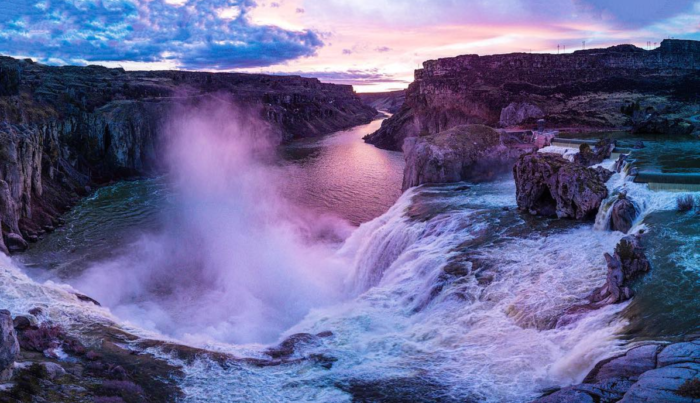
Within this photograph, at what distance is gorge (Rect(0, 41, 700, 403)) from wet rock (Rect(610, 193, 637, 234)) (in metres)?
0.08

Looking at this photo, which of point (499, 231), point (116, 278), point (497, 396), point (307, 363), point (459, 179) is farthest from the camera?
point (459, 179)

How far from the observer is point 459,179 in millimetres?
39375

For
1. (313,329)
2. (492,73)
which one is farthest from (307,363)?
(492,73)

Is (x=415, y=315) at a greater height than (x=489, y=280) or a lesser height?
lesser

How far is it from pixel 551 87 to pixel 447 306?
60.2 metres

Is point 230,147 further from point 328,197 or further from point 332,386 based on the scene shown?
point 332,386

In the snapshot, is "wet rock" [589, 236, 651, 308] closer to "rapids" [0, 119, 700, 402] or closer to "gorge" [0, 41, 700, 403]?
"gorge" [0, 41, 700, 403]

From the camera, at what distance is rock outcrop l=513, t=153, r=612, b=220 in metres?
22.8

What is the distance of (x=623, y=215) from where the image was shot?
20047mm

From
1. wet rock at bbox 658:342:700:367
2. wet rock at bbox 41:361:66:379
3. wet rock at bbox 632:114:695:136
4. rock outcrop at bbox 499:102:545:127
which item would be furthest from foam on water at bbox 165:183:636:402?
rock outcrop at bbox 499:102:545:127

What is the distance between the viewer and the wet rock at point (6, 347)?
11.4m

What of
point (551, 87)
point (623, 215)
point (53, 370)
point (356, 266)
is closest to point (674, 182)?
point (623, 215)

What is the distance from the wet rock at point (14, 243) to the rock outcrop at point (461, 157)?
27.0 meters

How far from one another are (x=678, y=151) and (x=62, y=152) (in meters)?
52.6
